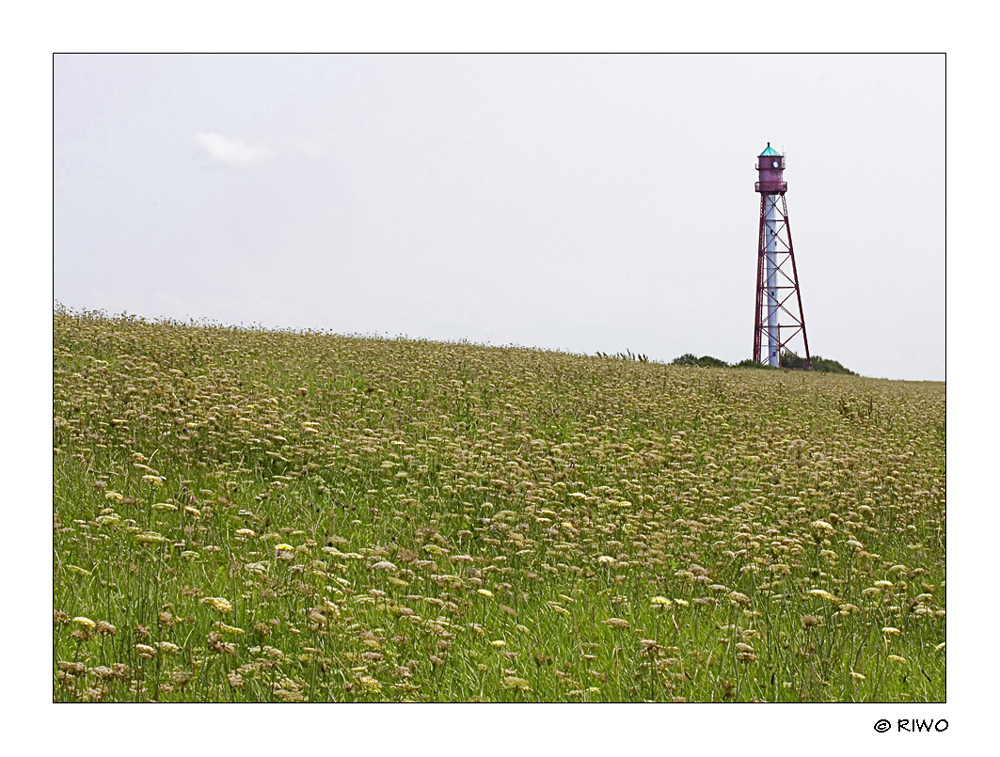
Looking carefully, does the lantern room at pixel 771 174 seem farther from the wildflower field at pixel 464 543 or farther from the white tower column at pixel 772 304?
the wildflower field at pixel 464 543

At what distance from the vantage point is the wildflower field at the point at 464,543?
4.61 m

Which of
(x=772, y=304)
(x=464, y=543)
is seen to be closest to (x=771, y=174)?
(x=772, y=304)

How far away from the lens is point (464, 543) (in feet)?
22.4

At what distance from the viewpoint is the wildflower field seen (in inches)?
181

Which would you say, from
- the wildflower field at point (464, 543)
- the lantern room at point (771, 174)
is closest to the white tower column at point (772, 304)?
the lantern room at point (771, 174)

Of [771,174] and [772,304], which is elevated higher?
[771,174]

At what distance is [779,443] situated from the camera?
34.6 feet

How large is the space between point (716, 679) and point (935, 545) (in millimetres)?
3628

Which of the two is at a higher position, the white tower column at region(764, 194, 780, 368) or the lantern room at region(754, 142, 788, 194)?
the lantern room at region(754, 142, 788, 194)

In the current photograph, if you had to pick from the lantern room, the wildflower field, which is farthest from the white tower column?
the wildflower field

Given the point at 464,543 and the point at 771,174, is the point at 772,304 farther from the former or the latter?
the point at 464,543

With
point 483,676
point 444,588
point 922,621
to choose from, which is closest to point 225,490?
point 444,588

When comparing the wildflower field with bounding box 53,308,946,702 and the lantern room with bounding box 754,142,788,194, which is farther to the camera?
the lantern room with bounding box 754,142,788,194

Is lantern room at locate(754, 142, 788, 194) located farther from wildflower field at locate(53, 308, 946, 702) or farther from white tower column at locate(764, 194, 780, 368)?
wildflower field at locate(53, 308, 946, 702)
